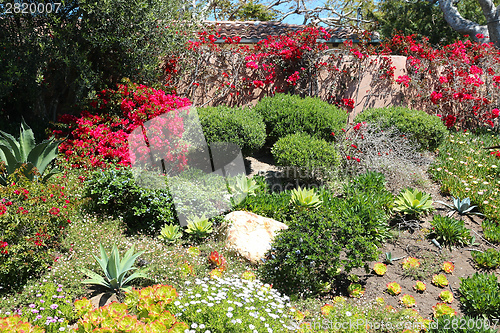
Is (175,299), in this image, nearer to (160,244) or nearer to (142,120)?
(160,244)

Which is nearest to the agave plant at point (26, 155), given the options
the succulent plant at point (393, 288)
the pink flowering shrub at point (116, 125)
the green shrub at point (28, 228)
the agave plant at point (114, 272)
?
the green shrub at point (28, 228)

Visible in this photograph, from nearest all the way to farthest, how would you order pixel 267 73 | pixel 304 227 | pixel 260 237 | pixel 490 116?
pixel 304 227 < pixel 260 237 < pixel 267 73 < pixel 490 116

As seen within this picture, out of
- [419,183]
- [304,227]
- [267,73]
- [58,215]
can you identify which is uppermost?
[267,73]

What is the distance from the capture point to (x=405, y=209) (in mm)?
5242

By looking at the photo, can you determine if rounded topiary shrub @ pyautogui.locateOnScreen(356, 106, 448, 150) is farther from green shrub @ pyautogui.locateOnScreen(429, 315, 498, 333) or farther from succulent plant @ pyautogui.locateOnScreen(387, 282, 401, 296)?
green shrub @ pyautogui.locateOnScreen(429, 315, 498, 333)

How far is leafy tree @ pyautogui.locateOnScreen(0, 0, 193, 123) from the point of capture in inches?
251

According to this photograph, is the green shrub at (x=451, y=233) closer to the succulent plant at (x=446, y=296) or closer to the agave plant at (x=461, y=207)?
the agave plant at (x=461, y=207)

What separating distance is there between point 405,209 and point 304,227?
2054 mm

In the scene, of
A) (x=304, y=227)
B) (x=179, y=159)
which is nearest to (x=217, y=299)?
(x=304, y=227)

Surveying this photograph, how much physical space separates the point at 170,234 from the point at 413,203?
3453 mm

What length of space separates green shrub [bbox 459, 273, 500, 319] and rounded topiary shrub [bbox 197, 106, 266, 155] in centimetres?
391

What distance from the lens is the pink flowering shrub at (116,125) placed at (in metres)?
6.03

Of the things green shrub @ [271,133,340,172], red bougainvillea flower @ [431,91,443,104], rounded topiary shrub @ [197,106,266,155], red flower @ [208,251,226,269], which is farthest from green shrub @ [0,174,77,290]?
red bougainvillea flower @ [431,91,443,104]

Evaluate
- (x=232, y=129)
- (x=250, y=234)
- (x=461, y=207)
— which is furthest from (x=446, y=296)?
(x=232, y=129)
